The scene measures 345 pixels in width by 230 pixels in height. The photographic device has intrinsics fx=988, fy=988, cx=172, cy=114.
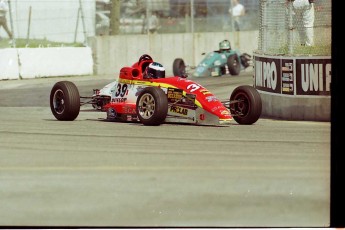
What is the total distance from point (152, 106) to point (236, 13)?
20729 mm

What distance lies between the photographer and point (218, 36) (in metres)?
33.7

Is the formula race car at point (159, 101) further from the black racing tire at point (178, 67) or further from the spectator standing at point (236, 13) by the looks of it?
the spectator standing at point (236, 13)

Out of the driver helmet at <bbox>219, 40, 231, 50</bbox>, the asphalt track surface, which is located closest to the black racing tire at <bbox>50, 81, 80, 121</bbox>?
the asphalt track surface

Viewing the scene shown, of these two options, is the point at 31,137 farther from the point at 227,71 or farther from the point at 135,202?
the point at 227,71

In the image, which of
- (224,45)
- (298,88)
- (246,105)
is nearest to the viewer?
(246,105)

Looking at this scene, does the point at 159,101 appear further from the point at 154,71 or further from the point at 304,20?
the point at 304,20

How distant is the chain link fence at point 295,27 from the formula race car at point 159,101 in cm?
177

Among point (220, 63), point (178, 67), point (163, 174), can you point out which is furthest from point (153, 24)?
point (163, 174)

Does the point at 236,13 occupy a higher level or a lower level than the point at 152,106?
higher

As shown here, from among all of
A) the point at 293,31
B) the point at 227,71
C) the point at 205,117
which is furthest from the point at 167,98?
the point at 227,71

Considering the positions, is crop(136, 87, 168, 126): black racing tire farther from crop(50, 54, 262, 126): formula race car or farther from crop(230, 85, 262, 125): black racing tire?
crop(230, 85, 262, 125): black racing tire

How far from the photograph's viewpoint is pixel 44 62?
2662 centimetres

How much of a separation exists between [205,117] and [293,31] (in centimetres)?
297
